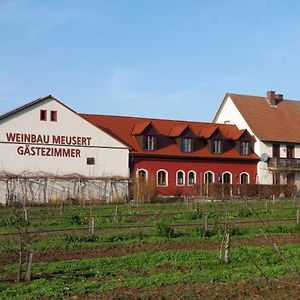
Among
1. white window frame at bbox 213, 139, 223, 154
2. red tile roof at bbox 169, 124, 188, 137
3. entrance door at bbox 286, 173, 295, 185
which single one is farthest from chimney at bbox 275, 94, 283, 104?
red tile roof at bbox 169, 124, 188, 137

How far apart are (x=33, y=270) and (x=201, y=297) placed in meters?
5.19

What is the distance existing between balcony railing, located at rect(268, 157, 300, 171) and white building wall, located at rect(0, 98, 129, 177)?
46.4 ft

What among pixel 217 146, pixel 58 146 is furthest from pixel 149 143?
pixel 58 146

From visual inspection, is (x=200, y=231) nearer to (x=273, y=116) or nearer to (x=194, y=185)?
(x=194, y=185)

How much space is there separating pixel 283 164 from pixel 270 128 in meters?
4.11

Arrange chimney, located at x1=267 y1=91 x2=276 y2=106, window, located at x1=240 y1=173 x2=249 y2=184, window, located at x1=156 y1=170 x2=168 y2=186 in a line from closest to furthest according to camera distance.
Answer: window, located at x1=156 y1=170 x2=168 y2=186 → window, located at x1=240 y1=173 x2=249 y2=184 → chimney, located at x1=267 y1=91 x2=276 y2=106

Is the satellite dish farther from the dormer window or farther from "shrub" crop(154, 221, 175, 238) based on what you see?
"shrub" crop(154, 221, 175, 238)

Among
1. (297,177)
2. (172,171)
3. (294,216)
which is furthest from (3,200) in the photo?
(297,177)

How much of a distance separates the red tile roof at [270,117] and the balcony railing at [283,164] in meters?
1.89

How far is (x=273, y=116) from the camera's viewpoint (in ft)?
186

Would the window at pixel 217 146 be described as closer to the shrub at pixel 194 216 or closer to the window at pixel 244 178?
the window at pixel 244 178

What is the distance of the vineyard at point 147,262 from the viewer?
10.6m

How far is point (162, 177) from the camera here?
48.4 m

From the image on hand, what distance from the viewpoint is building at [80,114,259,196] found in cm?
4819
